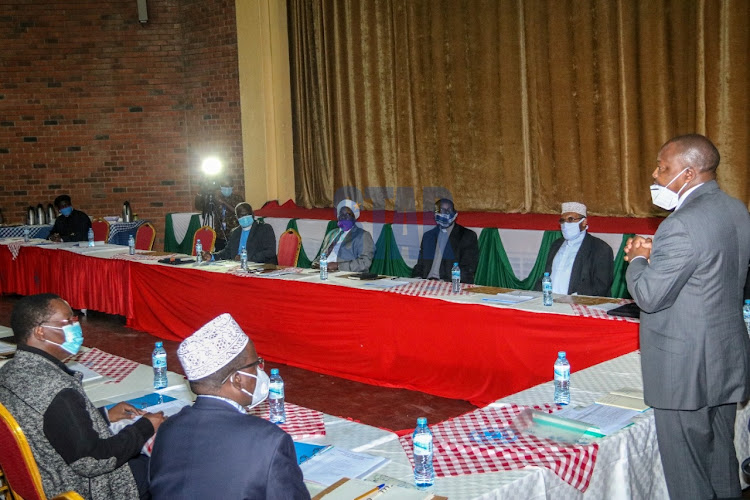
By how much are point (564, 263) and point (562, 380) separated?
236 cm

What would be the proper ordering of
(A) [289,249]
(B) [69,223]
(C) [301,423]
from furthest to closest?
(B) [69,223], (A) [289,249], (C) [301,423]

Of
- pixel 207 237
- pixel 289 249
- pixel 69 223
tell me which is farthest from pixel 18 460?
pixel 69 223

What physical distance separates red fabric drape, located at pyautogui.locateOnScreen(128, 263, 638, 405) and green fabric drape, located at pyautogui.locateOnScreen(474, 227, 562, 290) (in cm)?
247

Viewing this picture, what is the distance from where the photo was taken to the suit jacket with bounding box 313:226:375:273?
233 inches

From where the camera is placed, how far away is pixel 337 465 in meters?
2.14

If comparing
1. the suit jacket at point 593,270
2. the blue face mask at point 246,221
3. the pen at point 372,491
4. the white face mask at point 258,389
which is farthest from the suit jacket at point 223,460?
the blue face mask at point 246,221

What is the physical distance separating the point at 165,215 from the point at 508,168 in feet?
16.4

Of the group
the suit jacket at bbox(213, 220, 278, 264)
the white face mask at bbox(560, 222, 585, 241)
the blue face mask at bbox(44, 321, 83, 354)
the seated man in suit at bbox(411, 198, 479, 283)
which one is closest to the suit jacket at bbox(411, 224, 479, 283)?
the seated man in suit at bbox(411, 198, 479, 283)

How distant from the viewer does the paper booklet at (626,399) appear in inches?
97.7

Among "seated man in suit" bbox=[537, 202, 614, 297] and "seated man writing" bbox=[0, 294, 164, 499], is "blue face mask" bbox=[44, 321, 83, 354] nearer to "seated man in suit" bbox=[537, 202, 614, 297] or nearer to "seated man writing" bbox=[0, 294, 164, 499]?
"seated man writing" bbox=[0, 294, 164, 499]

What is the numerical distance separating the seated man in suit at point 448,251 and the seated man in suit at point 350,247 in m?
0.41

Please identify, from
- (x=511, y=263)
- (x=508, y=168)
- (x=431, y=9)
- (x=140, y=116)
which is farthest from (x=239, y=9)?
(x=511, y=263)

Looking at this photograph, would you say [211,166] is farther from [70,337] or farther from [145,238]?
[70,337]

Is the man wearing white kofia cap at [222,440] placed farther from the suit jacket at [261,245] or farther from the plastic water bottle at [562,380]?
the suit jacket at [261,245]
